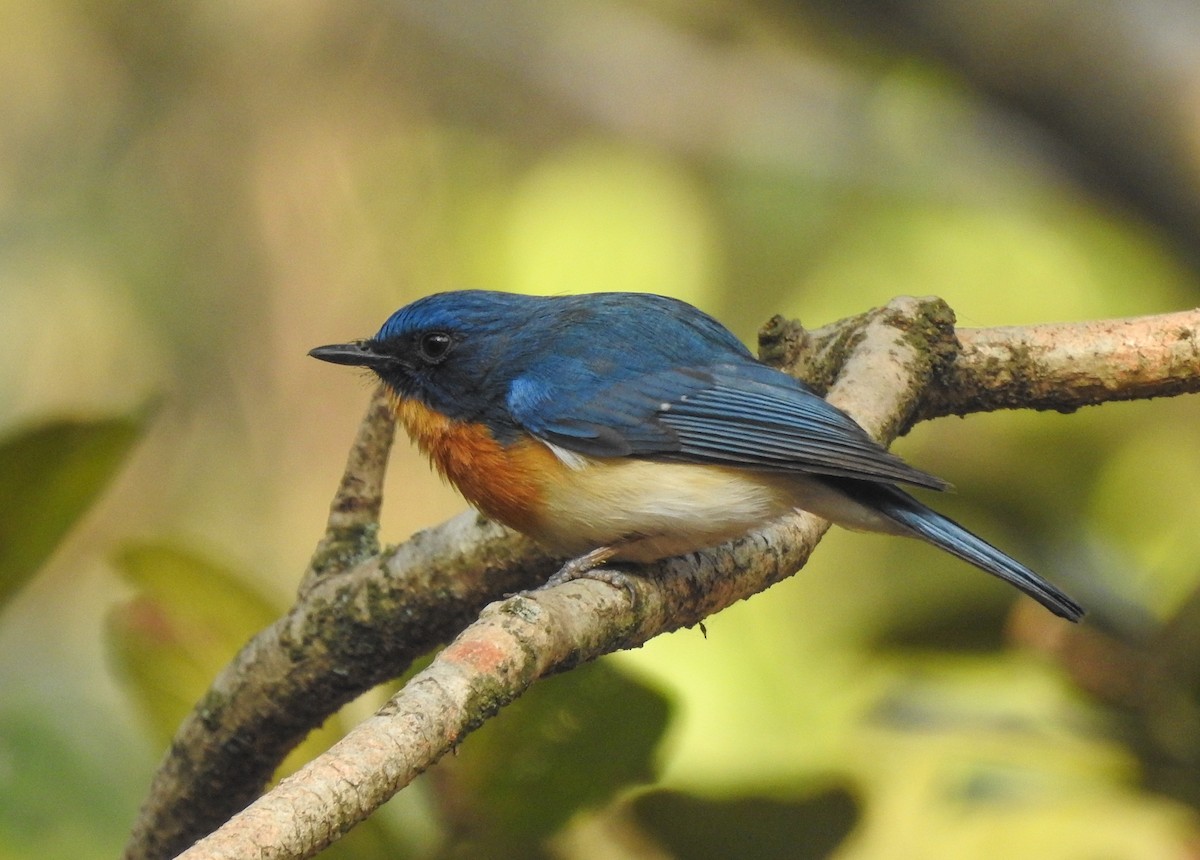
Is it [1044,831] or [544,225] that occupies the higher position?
[544,225]

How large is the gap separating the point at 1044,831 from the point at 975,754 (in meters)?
0.32

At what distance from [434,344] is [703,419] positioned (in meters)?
0.69

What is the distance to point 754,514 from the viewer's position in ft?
9.27

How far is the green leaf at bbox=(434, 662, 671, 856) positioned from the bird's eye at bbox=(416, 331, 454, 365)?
0.97m

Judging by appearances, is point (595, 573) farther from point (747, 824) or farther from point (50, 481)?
point (50, 481)

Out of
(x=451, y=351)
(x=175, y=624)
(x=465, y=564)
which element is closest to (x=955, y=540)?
(x=465, y=564)

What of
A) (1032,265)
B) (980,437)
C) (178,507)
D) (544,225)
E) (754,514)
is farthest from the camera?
(178,507)

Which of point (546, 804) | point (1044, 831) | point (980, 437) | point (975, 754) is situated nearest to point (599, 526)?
point (546, 804)

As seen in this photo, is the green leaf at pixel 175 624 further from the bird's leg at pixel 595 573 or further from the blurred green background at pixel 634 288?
the bird's leg at pixel 595 573

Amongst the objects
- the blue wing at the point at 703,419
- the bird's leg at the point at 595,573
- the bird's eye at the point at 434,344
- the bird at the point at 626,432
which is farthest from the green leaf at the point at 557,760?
the bird's eye at the point at 434,344

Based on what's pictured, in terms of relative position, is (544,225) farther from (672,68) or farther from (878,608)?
(878,608)

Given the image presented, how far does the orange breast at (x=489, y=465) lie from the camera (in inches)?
114

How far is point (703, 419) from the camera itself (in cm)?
298

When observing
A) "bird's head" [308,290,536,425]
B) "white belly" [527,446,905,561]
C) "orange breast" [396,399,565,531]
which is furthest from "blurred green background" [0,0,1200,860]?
"bird's head" [308,290,536,425]
